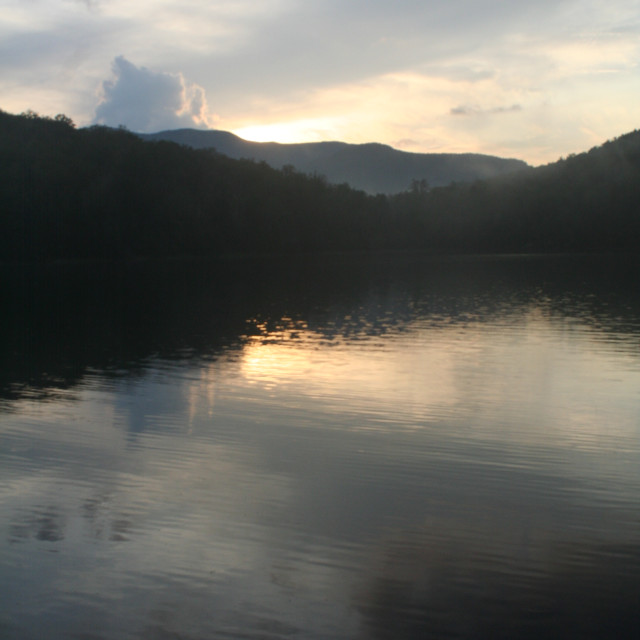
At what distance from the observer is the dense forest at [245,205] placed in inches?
2687

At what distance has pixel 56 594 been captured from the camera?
5.24 m

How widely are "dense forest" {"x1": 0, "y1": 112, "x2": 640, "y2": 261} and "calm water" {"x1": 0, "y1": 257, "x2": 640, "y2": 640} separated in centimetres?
5466

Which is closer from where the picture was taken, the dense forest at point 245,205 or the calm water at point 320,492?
the calm water at point 320,492

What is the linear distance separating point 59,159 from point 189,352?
62728 millimetres

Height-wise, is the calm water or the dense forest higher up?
the dense forest

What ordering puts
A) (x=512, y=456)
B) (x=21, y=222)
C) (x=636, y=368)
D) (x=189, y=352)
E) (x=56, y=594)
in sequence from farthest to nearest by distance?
(x=21, y=222), (x=189, y=352), (x=636, y=368), (x=512, y=456), (x=56, y=594)

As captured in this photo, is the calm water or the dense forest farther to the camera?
the dense forest

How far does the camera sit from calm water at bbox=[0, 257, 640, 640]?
5086mm

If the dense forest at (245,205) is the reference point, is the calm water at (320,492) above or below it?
below

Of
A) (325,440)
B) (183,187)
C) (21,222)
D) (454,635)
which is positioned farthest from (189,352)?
(183,187)

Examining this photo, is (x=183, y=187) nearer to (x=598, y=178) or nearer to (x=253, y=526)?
(x=598, y=178)

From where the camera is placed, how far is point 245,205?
8819 centimetres

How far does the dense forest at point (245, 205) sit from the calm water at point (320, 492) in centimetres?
5466

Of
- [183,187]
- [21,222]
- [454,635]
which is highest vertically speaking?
[183,187]
